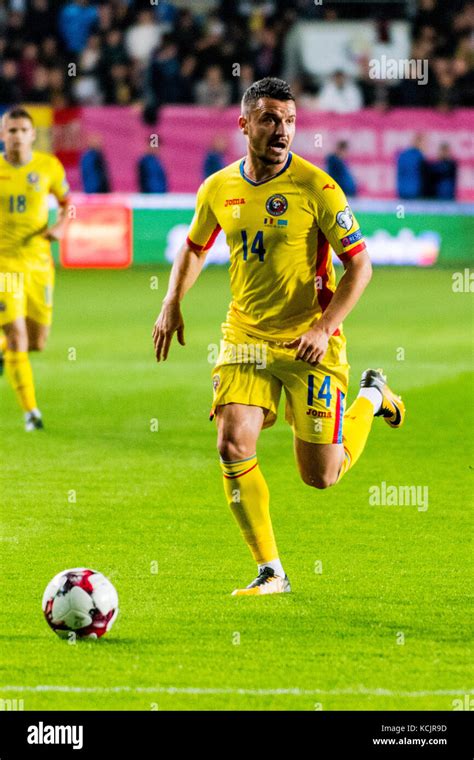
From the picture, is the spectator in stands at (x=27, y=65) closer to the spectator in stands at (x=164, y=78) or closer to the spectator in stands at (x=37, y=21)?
the spectator in stands at (x=37, y=21)

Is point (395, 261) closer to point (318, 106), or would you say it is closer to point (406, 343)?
point (318, 106)

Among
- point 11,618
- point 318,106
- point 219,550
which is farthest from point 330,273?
point 318,106

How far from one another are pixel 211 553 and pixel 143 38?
1909 centimetres

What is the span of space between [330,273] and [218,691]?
2344 millimetres

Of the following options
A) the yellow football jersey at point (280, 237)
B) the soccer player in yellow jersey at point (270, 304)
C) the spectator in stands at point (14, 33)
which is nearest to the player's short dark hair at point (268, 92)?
the soccer player in yellow jersey at point (270, 304)

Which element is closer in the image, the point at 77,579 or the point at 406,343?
the point at 77,579

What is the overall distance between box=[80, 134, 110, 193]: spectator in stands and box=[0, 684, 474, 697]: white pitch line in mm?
18222

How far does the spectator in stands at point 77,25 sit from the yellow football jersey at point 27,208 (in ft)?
44.5

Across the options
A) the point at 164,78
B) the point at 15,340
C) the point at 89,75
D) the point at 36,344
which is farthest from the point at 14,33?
the point at 15,340

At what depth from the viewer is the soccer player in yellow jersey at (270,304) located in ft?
21.2

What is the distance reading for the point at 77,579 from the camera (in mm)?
5965

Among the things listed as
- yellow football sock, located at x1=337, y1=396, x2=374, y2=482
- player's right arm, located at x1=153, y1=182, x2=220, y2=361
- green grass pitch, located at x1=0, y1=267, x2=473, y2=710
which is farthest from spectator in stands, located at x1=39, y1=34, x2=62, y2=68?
player's right arm, located at x1=153, y1=182, x2=220, y2=361

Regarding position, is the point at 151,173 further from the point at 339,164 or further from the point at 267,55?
the point at 267,55

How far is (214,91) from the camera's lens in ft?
80.3
